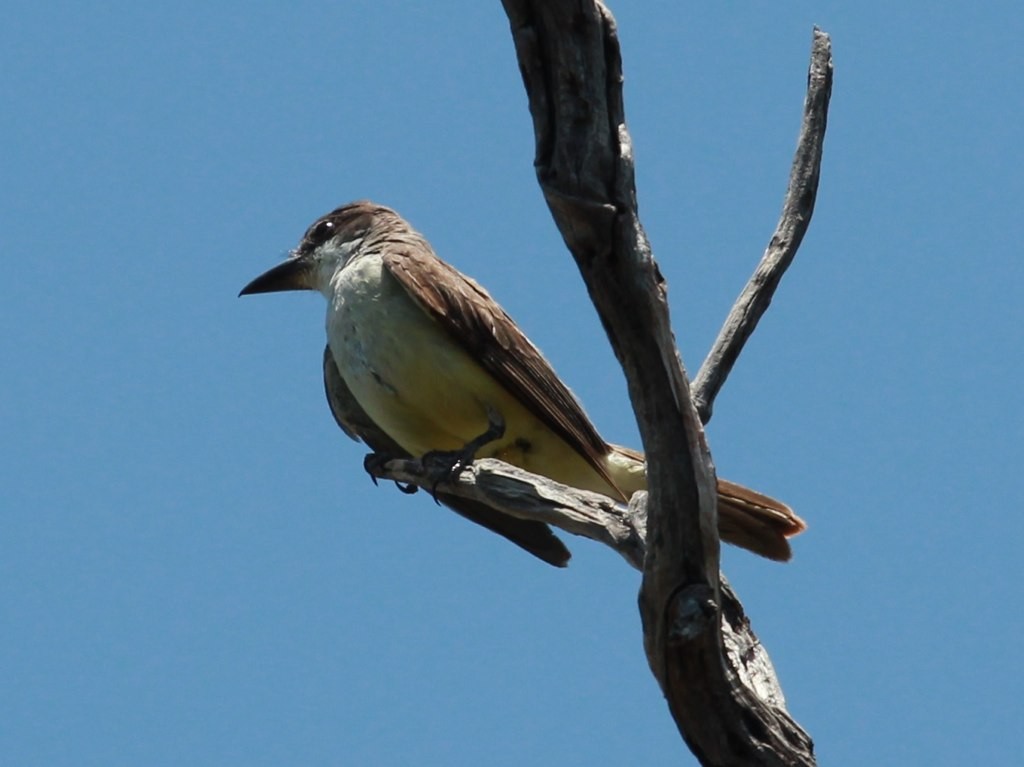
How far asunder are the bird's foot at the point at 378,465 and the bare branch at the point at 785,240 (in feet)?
6.77

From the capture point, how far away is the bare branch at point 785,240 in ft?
21.8

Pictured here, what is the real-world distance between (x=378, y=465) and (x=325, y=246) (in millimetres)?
1726

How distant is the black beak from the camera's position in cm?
914

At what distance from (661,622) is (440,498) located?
305 centimetres

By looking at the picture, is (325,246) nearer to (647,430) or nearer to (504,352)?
(504,352)

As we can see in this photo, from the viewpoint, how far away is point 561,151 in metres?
4.00

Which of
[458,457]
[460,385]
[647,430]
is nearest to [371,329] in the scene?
[460,385]

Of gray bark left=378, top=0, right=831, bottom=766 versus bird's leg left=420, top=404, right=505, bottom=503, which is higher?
bird's leg left=420, top=404, right=505, bottom=503

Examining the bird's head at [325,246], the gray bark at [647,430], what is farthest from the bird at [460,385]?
the gray bark at [647,430]

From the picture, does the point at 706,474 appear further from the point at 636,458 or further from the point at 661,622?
the point at 636,458

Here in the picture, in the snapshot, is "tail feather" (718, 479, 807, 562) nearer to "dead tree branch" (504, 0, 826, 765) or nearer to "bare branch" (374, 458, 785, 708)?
"bare branch" (374, 458, 785, 708)

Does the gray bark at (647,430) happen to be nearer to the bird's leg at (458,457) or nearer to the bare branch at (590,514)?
the bare branch at (590,514)

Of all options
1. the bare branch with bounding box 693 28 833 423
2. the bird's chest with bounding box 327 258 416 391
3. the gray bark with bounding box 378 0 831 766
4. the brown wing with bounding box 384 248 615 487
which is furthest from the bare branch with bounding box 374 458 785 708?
the bare branch with bounding box 693 28 833 423

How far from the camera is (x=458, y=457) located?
727 centimetres
